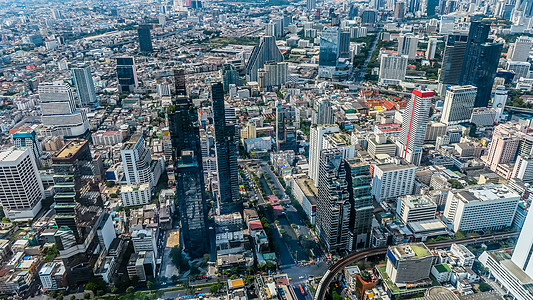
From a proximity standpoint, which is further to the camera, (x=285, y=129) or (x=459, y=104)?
(x=459, y=104)

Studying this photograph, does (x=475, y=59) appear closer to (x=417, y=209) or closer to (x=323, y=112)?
(x=323, y=112)

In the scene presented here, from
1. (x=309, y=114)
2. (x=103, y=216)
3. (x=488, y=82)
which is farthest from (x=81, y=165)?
(x=488, y=82)

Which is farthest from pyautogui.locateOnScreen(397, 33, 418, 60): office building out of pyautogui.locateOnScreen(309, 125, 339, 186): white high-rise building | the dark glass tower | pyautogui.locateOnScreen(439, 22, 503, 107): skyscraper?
the dark glass tower

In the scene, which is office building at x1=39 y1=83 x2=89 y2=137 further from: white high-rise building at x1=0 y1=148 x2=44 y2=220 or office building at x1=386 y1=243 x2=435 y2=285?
office building at x1=386 y1=243 x2=435 y2=285

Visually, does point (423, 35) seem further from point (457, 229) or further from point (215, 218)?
point (215, 218)

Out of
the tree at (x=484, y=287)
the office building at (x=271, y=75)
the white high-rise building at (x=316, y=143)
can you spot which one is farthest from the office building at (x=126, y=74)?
the tree at (x=484, y=287)

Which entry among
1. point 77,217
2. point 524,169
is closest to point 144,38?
point 77,217

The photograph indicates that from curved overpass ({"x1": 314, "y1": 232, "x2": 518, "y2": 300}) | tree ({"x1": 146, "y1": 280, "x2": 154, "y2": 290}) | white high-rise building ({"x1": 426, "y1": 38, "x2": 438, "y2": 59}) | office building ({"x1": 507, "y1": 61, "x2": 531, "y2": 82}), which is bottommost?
tree ({"x1": 146, "y1": 280, "x2": 154, "y2": 290})
